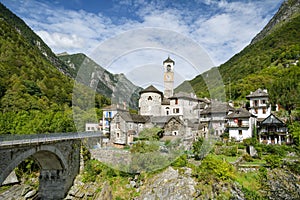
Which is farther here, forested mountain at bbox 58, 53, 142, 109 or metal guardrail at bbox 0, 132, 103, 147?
forested mountain at bbox 58, 53, 142, 109

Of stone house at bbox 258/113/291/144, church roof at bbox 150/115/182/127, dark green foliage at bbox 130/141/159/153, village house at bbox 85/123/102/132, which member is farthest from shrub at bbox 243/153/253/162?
village house at bbox 85/123/102/132

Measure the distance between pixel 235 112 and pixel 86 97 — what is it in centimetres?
2775

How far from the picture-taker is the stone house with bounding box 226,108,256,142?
80.5ft

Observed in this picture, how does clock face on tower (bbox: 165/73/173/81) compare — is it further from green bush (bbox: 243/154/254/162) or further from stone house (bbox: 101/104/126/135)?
green bush (bbox: 243/154/254/162)

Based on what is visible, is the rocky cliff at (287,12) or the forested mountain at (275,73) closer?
the forested mountain at (275,73)

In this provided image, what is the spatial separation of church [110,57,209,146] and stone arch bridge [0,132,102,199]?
5.48 m

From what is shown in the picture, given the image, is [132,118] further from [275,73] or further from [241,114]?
[275,73]

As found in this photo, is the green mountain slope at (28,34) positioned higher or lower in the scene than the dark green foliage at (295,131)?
higher

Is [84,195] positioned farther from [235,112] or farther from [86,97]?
[86,97]

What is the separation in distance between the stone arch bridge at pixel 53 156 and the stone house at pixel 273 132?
18.3 m

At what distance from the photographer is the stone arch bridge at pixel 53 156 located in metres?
12.5

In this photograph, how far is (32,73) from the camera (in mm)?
50562

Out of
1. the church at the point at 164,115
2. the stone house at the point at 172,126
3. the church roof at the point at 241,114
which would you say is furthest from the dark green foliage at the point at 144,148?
the church roof at the point at 241,114

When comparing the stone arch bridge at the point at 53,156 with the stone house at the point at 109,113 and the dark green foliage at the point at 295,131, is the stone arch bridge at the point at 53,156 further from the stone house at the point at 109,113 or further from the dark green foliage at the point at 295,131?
the dark green foliage at the point at 295,131
